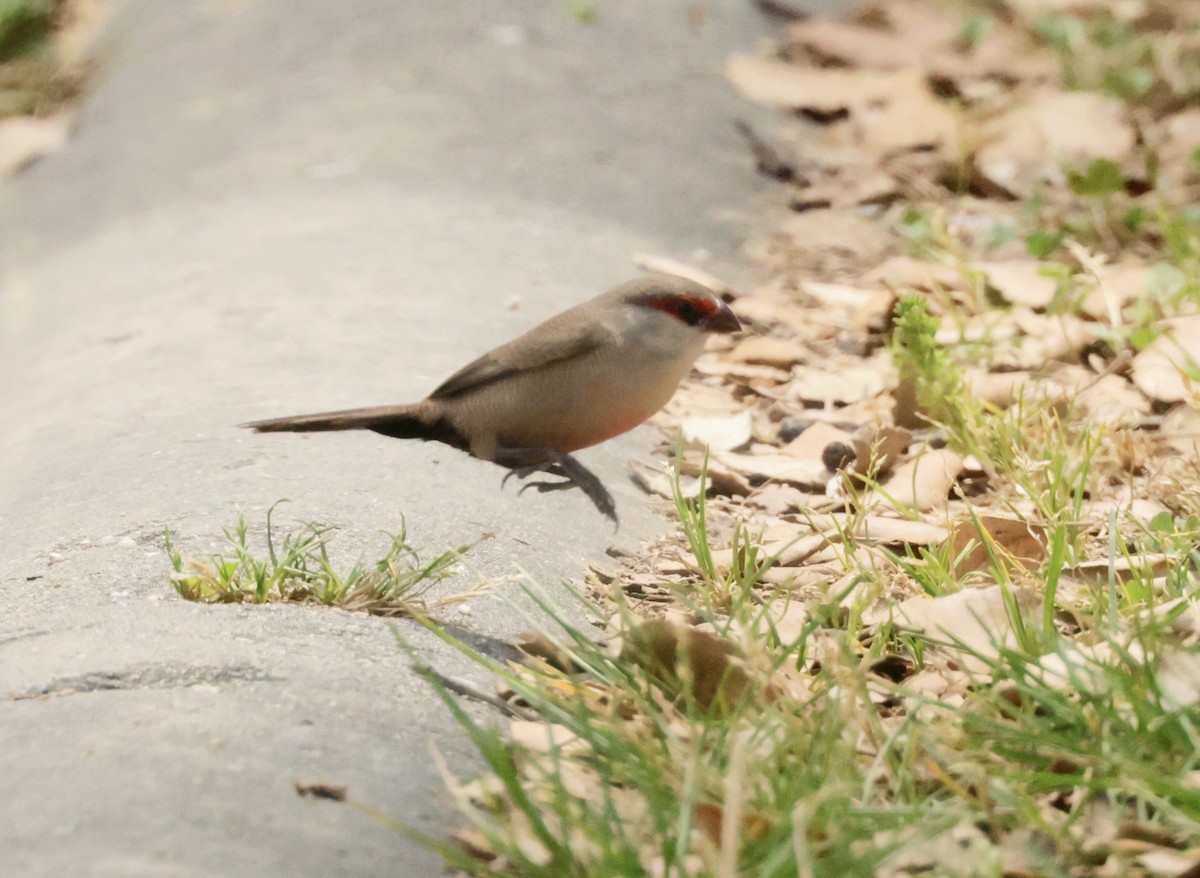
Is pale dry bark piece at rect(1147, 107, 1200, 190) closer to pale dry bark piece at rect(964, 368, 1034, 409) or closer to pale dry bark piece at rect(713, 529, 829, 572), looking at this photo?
pale dry bark piece at rect(964, 368, 1034, 409)

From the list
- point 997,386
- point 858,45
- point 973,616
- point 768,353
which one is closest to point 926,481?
point 997,386

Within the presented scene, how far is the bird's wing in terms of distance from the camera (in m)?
2.88

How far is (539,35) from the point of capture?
6.60m

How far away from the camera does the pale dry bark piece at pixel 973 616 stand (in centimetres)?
232

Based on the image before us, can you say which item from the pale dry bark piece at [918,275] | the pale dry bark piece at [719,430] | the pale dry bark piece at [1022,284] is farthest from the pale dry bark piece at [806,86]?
the pale dry bark piece at [719,430]

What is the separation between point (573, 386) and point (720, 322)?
0.34 metres

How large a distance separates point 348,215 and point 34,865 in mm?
3596

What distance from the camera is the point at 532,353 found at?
9.61ft

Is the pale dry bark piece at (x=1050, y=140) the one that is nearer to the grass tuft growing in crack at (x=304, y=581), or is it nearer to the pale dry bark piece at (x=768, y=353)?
the pale dry bark piece at (x=768, y=353)

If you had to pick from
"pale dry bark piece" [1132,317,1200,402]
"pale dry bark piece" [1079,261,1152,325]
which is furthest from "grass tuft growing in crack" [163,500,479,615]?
"pale dry bark piece" [1079,261,1152,325]

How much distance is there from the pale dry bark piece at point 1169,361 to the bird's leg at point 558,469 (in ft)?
4.93

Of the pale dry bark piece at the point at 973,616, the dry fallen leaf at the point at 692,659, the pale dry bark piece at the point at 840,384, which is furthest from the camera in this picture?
the pale dry bark piece at the point at 840,384

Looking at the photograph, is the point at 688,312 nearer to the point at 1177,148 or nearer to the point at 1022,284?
the point at 1022,284

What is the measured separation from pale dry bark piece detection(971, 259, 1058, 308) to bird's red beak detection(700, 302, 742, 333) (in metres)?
1.60
